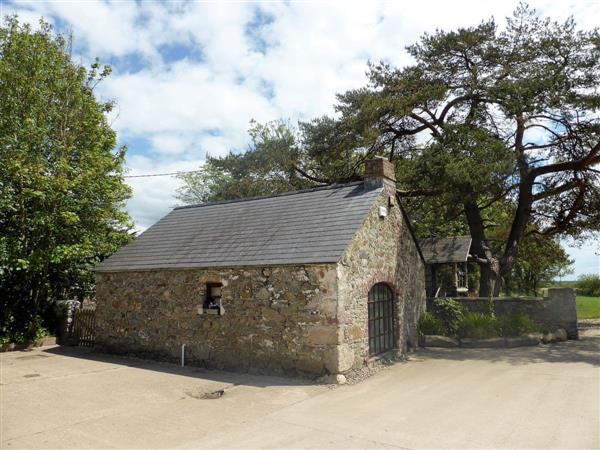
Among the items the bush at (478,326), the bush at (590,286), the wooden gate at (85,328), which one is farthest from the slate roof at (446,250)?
the bush at (590,286)

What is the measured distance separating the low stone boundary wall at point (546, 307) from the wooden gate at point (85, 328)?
12077mm

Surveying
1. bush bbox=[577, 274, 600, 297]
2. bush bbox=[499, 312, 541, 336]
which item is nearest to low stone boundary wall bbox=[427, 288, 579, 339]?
bush bbox=[499, 312, 541, 336]

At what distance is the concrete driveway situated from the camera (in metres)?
6.16

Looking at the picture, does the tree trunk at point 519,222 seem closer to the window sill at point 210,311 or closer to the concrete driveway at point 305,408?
the concrete driveway at point 305,408

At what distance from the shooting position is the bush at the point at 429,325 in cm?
1475

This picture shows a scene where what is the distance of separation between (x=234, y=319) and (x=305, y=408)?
387 centimetres

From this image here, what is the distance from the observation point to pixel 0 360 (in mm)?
12812

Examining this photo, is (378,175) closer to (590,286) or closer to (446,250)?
(446,250)

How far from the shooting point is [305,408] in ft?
25.4

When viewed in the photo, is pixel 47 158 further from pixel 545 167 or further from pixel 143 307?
pixel 545 167

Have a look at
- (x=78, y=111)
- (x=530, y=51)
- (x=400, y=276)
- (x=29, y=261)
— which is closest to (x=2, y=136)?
(x=78, y=111)

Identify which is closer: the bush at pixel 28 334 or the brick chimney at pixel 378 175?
the brick chimney at pixel 378 175

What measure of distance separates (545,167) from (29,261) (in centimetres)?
1958

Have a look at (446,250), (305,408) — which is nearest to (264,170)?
(446,250)
